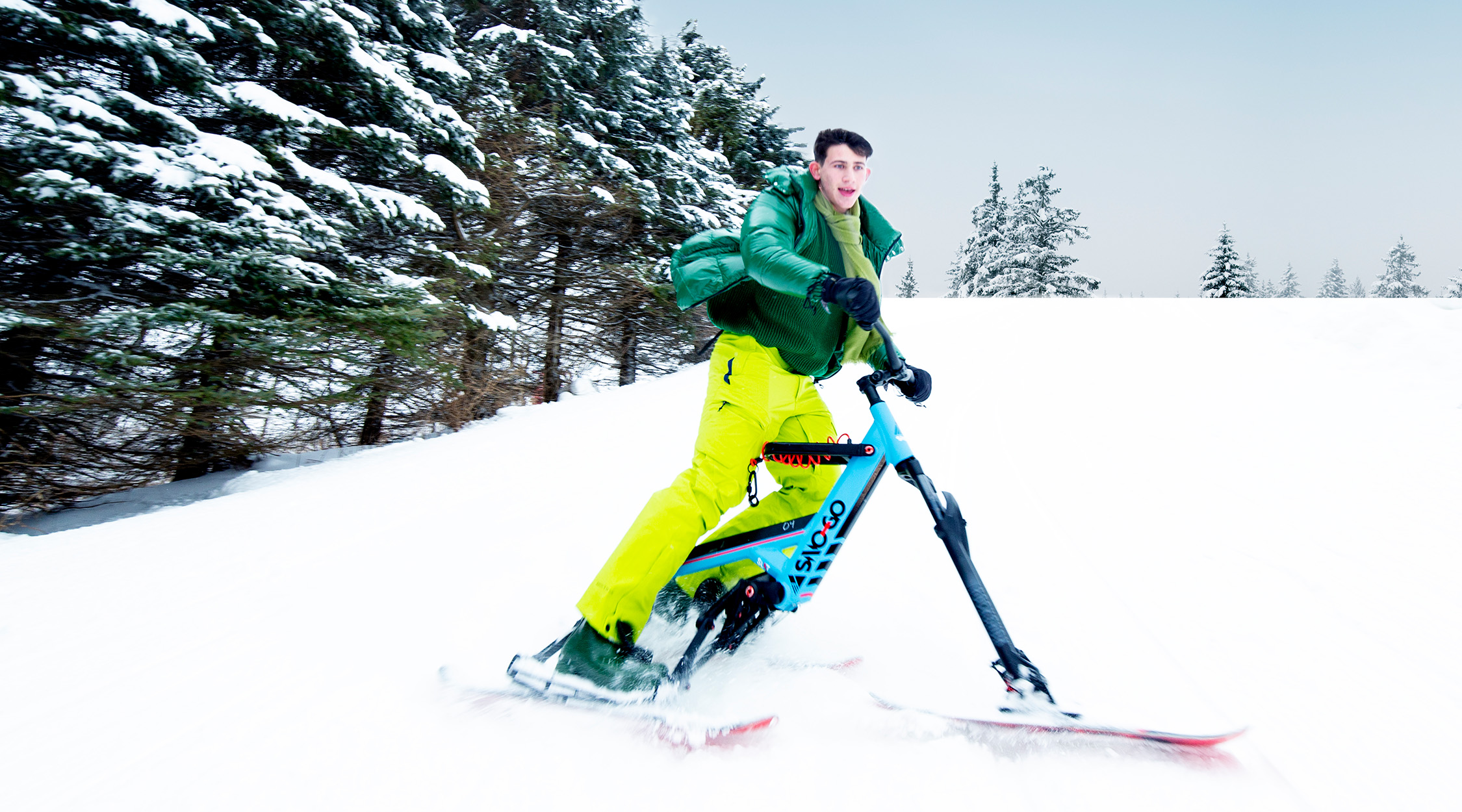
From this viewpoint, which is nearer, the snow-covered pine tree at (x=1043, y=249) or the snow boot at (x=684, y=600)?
the snow boot at (x=684, y=600)

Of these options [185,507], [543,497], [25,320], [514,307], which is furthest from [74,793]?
[514,307]

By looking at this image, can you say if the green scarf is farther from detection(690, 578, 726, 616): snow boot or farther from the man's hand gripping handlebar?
detection(690, 578, 726, 616): snow boot

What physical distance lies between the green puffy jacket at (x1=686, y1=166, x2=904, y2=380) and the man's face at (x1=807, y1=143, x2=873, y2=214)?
0.04m

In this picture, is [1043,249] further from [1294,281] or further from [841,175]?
[1294,281]

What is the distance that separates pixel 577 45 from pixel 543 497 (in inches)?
438

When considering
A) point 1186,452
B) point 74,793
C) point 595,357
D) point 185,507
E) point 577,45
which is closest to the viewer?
point 74,793

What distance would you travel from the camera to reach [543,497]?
155 inches

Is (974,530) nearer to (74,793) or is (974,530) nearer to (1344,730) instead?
(1344,730)

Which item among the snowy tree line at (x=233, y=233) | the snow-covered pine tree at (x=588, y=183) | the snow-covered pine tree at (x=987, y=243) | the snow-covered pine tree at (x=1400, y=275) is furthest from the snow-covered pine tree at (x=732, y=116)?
the snow-covered pine tree at (x=1400, y=275)

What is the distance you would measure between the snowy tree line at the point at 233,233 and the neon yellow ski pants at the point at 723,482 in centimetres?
437

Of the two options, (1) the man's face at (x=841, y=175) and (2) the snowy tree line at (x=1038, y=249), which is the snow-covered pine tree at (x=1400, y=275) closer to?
(2) the snowy tree line at (x=1038, y=249)

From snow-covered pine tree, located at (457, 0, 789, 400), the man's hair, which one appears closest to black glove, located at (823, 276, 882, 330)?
the man's hair

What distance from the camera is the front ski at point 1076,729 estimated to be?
5.18 ft

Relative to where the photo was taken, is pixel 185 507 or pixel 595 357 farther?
pixel 595 357
